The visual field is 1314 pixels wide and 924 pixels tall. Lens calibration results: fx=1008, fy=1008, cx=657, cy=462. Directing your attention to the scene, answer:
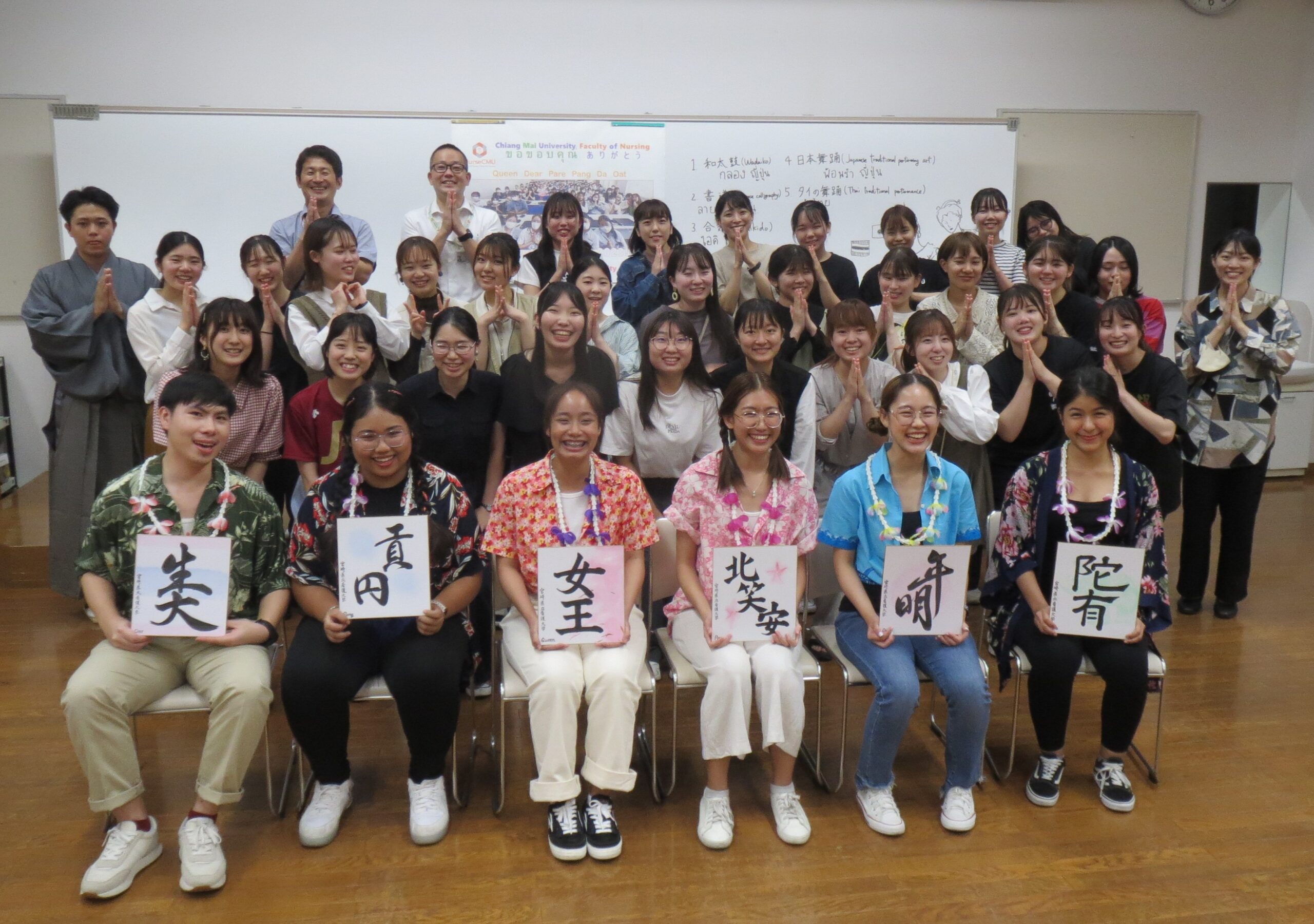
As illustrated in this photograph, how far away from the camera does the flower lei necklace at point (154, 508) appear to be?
2.54m

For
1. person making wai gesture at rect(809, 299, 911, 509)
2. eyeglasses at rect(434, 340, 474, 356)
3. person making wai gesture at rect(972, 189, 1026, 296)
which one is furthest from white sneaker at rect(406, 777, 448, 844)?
person making wai gesture at rect(972, 189, 1026, 296)

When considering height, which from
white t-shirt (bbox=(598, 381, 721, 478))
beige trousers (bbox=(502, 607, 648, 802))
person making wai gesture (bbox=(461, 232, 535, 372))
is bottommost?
beige trousers (bbox=(502, 607, 648, 802))

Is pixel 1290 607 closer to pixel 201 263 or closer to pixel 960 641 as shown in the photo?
pixel 960 641

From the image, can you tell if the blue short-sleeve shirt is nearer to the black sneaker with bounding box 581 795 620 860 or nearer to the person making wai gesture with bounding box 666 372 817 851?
the person making wai gesture with bounding box 666 372 817 851

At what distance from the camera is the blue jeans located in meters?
2.60

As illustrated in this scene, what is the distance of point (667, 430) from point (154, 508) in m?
1.48

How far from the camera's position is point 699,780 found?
2885mm

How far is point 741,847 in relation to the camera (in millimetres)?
2561

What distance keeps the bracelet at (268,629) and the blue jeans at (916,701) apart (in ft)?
5.09

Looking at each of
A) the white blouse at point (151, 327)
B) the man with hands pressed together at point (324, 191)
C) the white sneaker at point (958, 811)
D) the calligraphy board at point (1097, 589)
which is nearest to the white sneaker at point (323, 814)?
the white sneaker at point (958, 811)

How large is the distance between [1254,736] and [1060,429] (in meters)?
1.14

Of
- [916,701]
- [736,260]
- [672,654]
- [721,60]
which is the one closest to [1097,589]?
[916,701]

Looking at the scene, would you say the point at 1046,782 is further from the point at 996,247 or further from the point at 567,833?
the point at 996,247

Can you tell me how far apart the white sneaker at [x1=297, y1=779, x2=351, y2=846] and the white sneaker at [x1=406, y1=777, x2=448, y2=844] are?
0.18 meters
